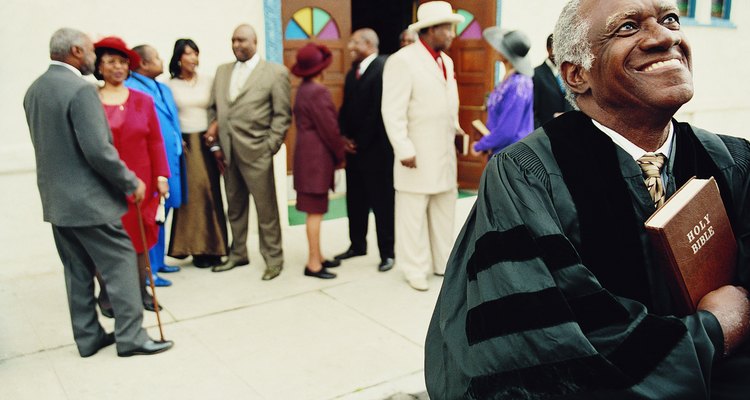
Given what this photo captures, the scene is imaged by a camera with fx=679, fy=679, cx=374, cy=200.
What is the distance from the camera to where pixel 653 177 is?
1620mm

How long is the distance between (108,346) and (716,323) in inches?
147

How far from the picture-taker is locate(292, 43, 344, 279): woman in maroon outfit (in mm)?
5293

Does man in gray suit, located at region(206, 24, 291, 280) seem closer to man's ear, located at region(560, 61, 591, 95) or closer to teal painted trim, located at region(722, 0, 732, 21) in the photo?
man's ear, located at region(560, 61, 591, 95)

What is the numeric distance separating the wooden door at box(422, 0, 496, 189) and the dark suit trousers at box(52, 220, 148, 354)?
18.0 ft

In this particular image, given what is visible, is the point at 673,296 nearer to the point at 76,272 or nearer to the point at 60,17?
the point at 76,272

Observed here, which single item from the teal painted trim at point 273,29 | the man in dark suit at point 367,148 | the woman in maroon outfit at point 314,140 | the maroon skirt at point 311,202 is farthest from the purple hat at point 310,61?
the teal painted trim at point 273,29

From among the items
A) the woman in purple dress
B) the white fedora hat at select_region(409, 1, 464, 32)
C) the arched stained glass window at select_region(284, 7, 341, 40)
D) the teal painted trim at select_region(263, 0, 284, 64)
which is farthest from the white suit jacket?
the arched stained glass window at select_region(284, 7, 341, 40)

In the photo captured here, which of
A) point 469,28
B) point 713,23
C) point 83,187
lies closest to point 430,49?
point 83,187

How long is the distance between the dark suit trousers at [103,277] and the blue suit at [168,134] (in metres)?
1.42

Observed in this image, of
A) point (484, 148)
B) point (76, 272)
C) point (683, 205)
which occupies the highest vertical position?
point (683, 205)

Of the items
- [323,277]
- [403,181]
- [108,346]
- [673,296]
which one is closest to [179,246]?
[323,277]

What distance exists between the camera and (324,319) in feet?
15.3

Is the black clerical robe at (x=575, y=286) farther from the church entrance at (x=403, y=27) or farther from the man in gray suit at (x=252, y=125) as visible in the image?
the church entrance at (x=403, y=27)

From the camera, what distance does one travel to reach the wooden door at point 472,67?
8.67 meters
